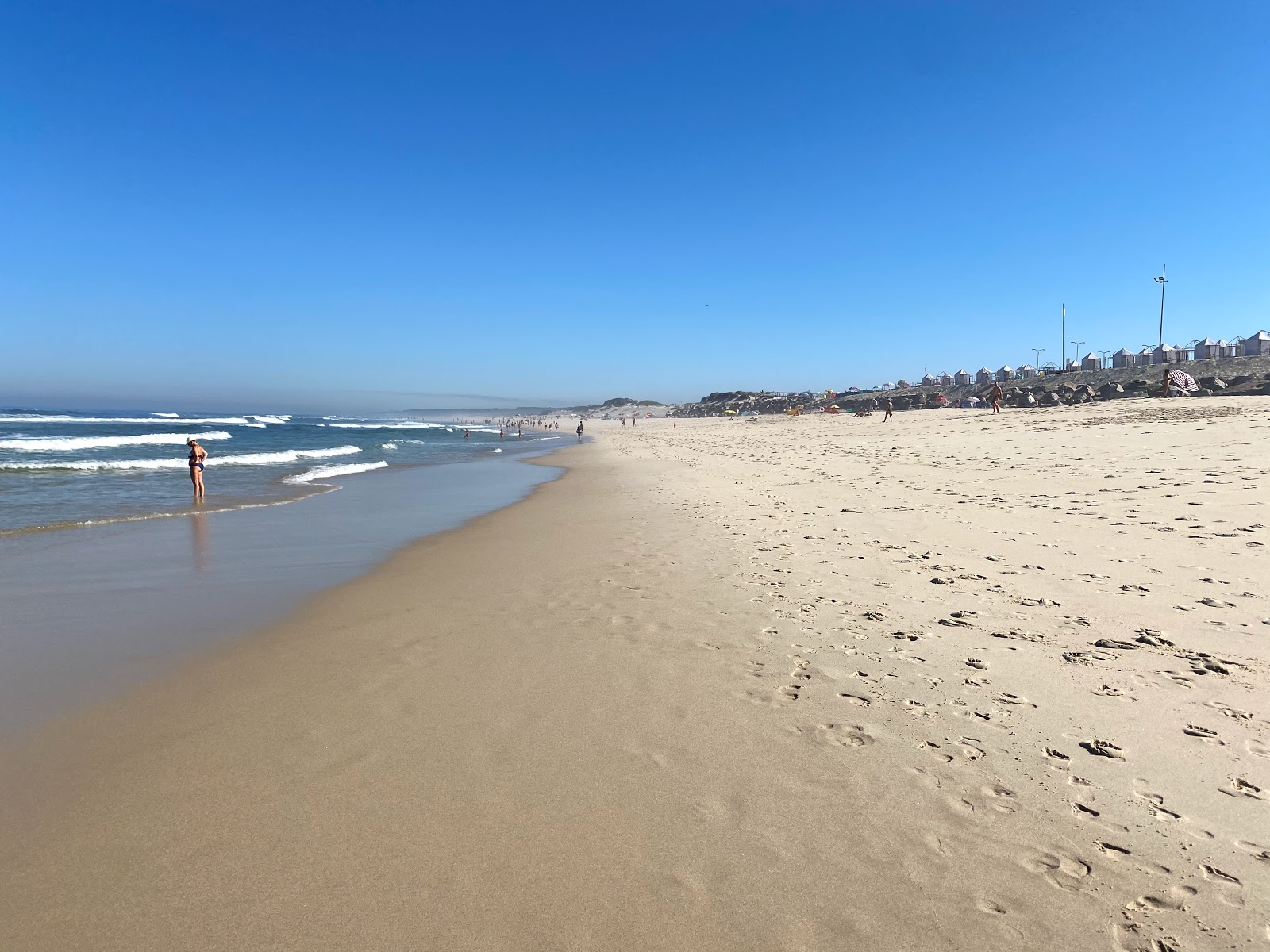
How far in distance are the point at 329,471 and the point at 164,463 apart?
7.15 metres

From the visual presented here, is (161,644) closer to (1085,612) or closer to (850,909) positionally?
(850,909)

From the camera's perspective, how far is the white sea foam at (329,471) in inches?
818

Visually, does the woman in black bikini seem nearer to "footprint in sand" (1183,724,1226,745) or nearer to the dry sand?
the dry sand

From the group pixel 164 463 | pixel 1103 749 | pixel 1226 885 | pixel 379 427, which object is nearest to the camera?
pixel 1226 885

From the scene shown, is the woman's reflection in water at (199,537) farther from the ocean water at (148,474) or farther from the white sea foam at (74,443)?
the white sea foam at (74,443)

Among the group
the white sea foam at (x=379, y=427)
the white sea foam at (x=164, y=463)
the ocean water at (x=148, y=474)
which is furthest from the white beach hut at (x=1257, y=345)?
the white sea foam at (x=379, y=427)

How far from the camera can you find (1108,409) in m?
27.4

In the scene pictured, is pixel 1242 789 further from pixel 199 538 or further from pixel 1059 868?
pixel 199 538

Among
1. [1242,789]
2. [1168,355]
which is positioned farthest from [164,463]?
[1168,355]

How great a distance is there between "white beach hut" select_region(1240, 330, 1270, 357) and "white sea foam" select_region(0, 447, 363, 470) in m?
60.4

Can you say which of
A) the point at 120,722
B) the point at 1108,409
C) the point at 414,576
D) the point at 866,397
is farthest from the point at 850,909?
the point at 866,397

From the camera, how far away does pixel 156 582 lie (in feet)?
24.9

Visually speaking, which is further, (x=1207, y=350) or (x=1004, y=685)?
(x=1207, y=350)

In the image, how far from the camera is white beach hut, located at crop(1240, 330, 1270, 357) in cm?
4512
